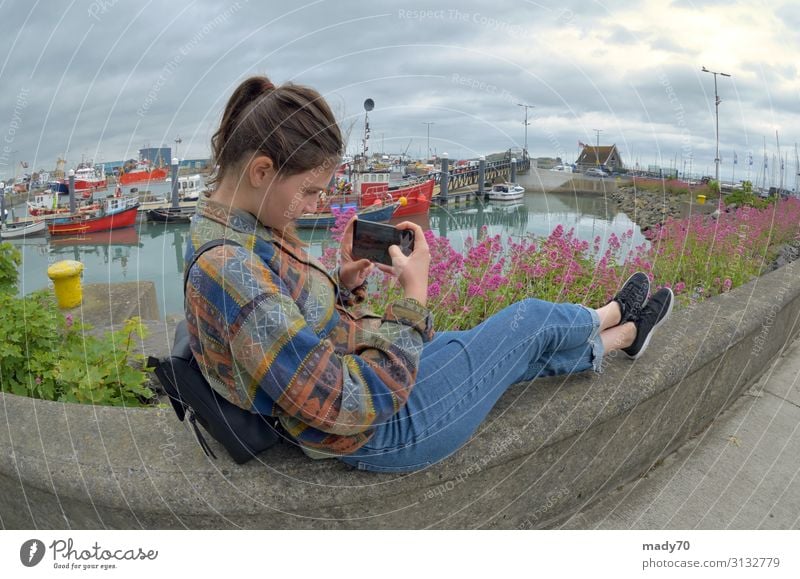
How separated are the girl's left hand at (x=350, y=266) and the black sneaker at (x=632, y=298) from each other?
1.00m

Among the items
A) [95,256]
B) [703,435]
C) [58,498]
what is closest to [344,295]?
[58,498]

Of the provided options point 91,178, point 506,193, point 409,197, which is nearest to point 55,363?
A: point 506,193

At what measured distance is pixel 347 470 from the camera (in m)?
1.46

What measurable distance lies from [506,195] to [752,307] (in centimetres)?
157

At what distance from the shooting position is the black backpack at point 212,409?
1294 mm

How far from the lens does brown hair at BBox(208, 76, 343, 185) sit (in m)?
1.24

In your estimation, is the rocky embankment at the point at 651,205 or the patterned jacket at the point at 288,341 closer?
the patterned jacket at the point at 288,341

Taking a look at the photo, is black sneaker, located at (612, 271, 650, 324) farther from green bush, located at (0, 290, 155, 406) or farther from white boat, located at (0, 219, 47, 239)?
white boat, located at (0, 219, 47, 239)

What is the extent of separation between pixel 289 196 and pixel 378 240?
38 centimetres

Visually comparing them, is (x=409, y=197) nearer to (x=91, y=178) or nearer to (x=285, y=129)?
(x=285, y=129)

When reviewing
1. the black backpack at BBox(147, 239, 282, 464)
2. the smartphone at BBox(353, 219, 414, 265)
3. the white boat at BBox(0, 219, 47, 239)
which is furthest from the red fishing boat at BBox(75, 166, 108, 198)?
the black backpack at BBox(147, 239, 282, 464)

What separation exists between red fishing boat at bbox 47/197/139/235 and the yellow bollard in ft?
32.4
